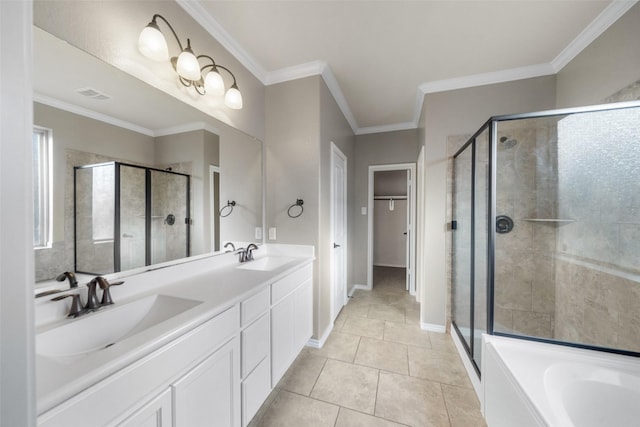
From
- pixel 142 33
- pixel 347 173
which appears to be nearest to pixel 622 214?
pixel 347 173

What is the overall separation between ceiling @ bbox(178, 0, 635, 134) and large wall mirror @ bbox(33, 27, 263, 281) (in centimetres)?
75

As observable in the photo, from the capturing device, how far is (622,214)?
1.54 m

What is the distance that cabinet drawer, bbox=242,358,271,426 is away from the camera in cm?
124

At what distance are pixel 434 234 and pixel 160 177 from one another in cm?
253

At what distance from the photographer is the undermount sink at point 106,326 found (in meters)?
0.82

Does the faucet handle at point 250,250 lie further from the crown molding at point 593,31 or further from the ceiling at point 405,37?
the crown molding at point 593,31

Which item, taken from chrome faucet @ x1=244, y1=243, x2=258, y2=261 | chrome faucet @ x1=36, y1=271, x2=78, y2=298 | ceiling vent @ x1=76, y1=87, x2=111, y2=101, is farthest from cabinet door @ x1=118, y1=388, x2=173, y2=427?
ceiling vent @ x1=76, y1=87, x2=111, y2=101

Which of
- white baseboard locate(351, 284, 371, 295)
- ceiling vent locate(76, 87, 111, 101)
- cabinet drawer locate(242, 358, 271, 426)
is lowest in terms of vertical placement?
white baseboard locate(351, 284, 371, 295)

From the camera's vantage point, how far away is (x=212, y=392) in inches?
40.8

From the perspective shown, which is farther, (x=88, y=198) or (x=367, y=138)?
(x=367, y=138)

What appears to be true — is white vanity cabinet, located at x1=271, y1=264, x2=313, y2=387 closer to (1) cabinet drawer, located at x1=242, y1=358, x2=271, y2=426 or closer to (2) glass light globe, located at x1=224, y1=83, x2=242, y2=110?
(1) cabinet drawer, located at x1=242, y1=358, x2=271, y2=426

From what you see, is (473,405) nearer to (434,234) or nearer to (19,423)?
(434,234)

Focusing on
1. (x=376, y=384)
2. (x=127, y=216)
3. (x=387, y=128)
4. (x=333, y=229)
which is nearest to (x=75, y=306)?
(x=127, y=216)

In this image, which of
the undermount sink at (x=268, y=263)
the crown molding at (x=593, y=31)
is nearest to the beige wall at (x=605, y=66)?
the crown molding at (x=593, y=31)
